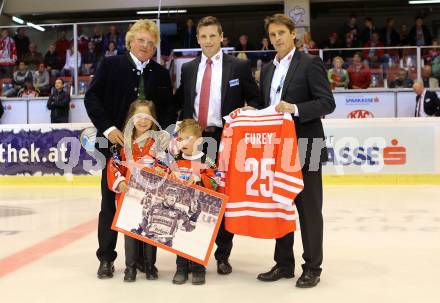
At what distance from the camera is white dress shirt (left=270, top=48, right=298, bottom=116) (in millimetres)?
3322

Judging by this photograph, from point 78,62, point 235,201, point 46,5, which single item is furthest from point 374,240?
point 46,5

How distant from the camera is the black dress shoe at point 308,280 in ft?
10.6

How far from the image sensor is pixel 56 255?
13.5 feet

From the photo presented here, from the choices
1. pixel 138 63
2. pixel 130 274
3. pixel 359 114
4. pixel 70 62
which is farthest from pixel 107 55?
pixel 130 274

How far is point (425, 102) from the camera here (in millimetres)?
9625

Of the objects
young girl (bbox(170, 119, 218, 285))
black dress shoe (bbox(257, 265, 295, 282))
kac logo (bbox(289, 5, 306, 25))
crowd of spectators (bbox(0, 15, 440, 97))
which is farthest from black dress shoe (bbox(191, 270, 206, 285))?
kac logo (bbox(289, 5, 306, 25))

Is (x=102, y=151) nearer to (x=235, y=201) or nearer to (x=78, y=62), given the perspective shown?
(x=235, y=201)

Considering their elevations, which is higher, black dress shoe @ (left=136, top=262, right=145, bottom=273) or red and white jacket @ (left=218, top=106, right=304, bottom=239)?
red and white jacket @ (left=218, top=106, right=304, bottom=239)

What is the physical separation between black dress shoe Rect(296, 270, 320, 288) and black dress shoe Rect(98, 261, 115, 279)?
44.5 inches

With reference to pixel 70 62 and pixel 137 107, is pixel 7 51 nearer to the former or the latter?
pixel 70 62

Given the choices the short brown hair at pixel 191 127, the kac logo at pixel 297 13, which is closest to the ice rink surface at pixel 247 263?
the short brown hair at pixel 191 127

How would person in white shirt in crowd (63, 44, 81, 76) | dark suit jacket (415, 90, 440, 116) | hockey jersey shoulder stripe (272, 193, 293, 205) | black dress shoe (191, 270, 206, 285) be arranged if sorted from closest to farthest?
hockey jersey shoulder stripe (272, 193, 293, 205)
black dress shoe (191, 270, 206, 285)
dark suit jacket (415, 90, 440, 116)
person in white shirt in crowd (63, 44, 81, 76)

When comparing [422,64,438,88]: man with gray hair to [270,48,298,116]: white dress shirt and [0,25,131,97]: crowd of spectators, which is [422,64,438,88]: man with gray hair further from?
[270,48,298,116]: white dress shirt

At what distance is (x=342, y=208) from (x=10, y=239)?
11.6ft
